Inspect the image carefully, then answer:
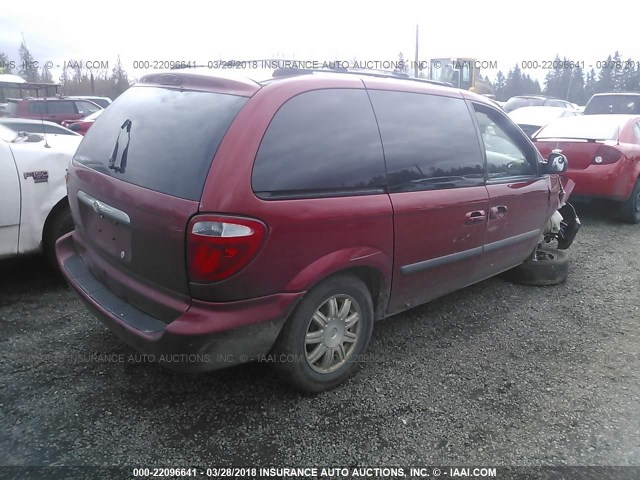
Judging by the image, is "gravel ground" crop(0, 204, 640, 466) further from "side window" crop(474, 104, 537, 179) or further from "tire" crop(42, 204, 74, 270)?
"side window" crop(474, 104, 537, 179)

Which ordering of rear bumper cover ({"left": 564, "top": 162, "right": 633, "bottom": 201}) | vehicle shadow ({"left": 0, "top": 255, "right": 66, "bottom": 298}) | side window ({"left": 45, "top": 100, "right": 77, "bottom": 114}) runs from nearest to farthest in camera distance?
vehicle shadow ({"left": 0, "top": 255, "right": 66, "bottom": 298}), rear bumper cover ({"left": 564, "top": 162, "right": 633, "bottom": 201}), side window ({"left": 45, "top": 100, "right": 77, "bottom": 114})

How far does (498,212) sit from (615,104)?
11509mm

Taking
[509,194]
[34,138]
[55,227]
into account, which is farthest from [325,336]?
[34,138]

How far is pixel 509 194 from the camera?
12.0 feet

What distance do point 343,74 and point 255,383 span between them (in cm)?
183

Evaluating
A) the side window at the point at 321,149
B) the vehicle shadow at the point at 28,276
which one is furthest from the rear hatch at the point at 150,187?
the vehicle shadow at the point at 28,276

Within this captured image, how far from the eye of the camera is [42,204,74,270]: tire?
153 inches

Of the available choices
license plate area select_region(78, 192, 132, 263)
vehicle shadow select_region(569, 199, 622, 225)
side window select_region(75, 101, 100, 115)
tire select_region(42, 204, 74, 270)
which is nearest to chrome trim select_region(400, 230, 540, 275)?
license plate area select_region(78, 192, 132, 263)

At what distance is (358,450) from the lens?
7.72ft

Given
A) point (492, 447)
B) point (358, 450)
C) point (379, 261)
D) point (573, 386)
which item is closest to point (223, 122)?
point (379, 261)

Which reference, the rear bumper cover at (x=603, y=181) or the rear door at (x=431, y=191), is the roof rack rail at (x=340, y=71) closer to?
the rear door at (x=431, y=191)

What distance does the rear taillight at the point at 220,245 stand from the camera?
7.07 ft

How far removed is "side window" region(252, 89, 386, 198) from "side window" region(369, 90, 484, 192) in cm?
11

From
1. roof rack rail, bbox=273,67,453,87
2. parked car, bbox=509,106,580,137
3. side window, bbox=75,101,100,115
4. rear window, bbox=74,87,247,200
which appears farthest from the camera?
side window, bbox=75,101,100,115
